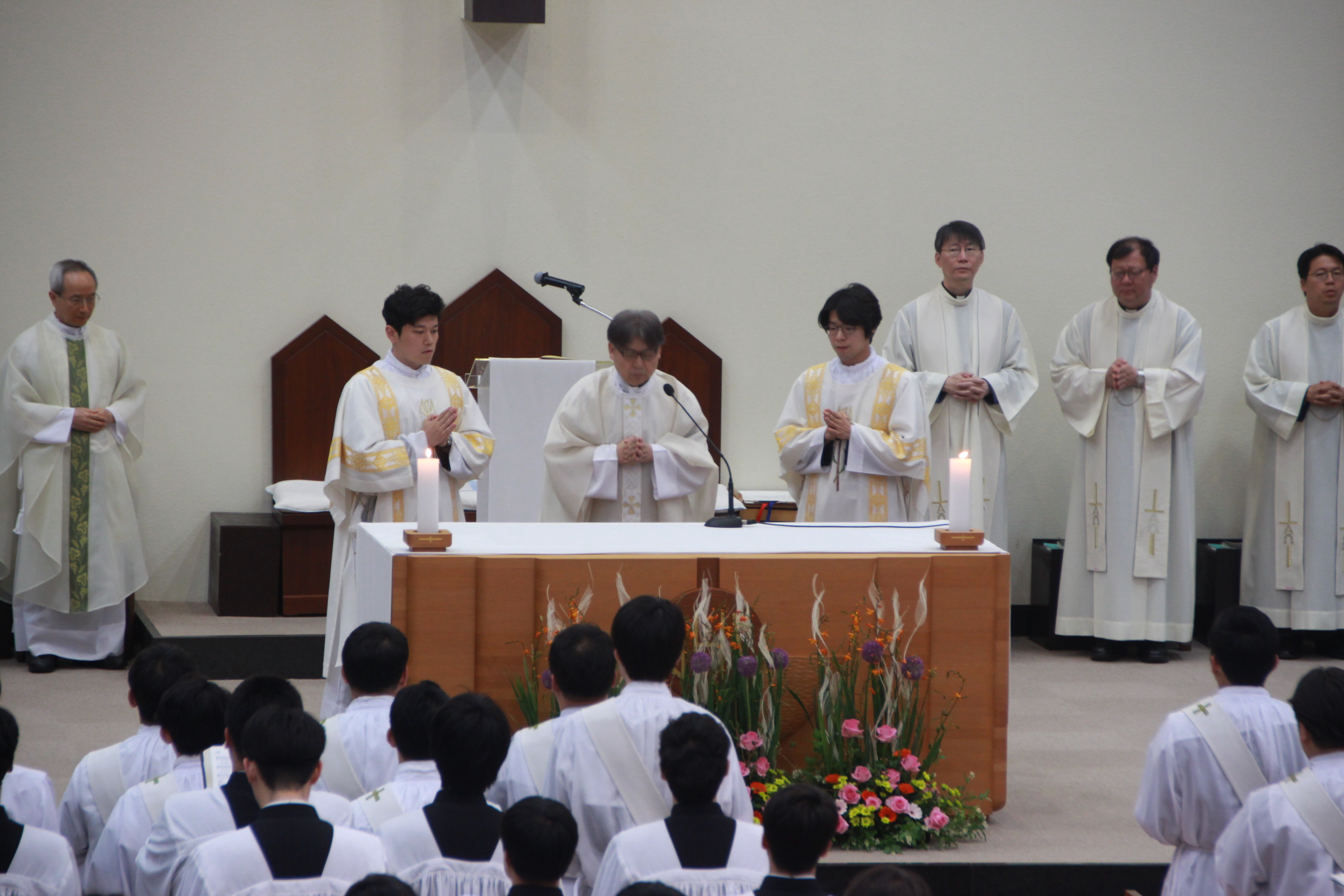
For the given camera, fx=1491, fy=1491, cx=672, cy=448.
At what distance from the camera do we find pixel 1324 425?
7.95 m

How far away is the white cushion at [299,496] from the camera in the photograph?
7.66 m

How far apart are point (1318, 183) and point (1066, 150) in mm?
1568

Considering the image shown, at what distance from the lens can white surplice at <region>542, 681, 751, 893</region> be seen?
310 cm

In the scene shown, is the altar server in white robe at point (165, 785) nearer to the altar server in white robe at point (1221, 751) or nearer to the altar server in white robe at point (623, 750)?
the altar server in white robe at point (623, 750)

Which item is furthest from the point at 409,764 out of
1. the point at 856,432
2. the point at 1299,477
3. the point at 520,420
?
the point at 1299,477

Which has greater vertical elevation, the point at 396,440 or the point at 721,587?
the point at 396,440

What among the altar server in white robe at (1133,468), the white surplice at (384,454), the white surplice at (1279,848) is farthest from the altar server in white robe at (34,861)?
the altar server in white robe at (1133,468)

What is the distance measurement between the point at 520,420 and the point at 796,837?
464 centimetres

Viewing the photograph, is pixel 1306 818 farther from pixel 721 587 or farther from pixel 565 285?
pixel 565 285

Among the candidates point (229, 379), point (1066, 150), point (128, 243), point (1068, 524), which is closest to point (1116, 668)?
point (1068, 524)

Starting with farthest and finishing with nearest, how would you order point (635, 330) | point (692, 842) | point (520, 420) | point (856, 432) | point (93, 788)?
point (520, 420), point (856, 432), point (635, 330), point (93, 788), point (692, 842)

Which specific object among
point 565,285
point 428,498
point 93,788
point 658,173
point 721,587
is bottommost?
point 93,788

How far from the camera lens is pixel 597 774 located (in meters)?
3.10

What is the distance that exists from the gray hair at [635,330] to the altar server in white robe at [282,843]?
3.16 metres
